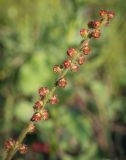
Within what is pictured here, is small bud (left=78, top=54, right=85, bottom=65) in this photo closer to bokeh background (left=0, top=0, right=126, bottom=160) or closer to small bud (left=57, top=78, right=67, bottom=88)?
small bud (left=57, top=78, right=67, bottom=88)

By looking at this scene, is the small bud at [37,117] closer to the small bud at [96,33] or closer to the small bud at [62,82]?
the small bud at [62,82]

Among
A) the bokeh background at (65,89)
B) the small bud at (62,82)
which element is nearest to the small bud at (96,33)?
the small bud at (62,82)

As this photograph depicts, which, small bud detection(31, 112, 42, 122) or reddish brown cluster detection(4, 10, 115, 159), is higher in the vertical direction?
reddish brown cluster detection(4, 10, 115, 159)

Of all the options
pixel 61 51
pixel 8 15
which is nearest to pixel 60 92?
pixel 61 51

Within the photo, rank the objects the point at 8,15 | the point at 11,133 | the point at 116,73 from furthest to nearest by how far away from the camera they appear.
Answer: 1. the point at 8,15
2. the point at 116,73
3. the point at 11,133

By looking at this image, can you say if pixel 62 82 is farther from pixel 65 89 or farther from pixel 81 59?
pixel 65 89

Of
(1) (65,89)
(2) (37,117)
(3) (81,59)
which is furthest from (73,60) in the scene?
(1) (65,89)

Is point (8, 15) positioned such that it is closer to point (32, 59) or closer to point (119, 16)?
point (32, 59)

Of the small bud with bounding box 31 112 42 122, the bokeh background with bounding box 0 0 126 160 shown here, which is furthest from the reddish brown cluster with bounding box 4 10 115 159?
the bokeh background with bounding box 0 0 126 160
